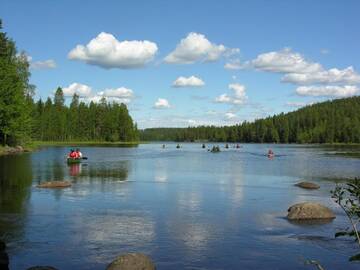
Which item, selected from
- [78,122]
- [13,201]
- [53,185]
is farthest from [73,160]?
[78,122]

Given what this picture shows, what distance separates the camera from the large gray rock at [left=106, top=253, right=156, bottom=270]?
15234mm

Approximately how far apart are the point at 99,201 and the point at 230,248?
13994 millimetres

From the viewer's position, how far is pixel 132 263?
603 inches

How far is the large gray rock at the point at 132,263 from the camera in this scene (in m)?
15.2

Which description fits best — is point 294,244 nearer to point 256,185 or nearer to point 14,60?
point 256,185

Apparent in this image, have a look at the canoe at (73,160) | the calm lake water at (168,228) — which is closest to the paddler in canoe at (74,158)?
the canoe at (73,160)

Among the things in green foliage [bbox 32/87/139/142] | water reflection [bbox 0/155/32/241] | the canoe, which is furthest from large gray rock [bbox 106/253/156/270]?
green foliage [bbox 32/87/139/142]

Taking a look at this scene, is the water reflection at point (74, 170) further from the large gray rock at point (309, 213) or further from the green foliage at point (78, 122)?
the green foliage at point (78, 122)

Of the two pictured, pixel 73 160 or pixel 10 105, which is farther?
pixel 10 105

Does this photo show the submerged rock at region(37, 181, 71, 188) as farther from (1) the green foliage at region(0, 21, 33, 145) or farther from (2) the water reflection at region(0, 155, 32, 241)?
(1) the green foliage at region(0, 21, 33, 145)

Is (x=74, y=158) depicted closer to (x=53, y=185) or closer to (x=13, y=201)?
(x=53, y=185)

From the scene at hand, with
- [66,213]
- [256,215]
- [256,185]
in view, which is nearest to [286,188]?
[256,185]

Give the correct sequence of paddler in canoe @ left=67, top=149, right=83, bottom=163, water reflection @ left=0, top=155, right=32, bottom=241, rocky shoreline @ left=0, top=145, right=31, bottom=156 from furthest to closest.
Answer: rocky shoreline @ left=0, top=145, right=31, bottom=156 → paddler in canoe @ left=67, top=149, right=83, bottom=163 → water reflection @ left=0, top=155, right=32, bottom=241

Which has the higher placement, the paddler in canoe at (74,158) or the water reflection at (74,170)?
the paddler in canoe at (74,158)
